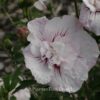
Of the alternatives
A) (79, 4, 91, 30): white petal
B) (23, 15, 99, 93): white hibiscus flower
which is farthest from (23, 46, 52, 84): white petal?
(79, 4, 91, 30): white petal

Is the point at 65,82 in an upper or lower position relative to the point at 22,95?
upper

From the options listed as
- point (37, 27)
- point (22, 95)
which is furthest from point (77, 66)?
point (22, 95)

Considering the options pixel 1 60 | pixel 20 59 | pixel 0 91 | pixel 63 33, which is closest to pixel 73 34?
pixel 63 33

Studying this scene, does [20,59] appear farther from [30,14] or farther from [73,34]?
[73,34]

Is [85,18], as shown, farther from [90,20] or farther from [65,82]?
[65,82]

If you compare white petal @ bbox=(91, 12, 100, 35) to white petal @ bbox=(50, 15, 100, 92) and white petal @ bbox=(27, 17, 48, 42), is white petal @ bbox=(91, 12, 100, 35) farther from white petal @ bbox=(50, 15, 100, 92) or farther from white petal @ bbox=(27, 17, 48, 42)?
white petal @ bbox=(27, 17, 48, 42)

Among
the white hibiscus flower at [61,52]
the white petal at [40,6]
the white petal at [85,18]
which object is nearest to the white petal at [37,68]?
the white hibiscus flower at [61,52]

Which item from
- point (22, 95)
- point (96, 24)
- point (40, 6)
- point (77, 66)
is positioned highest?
point (96, 24)
